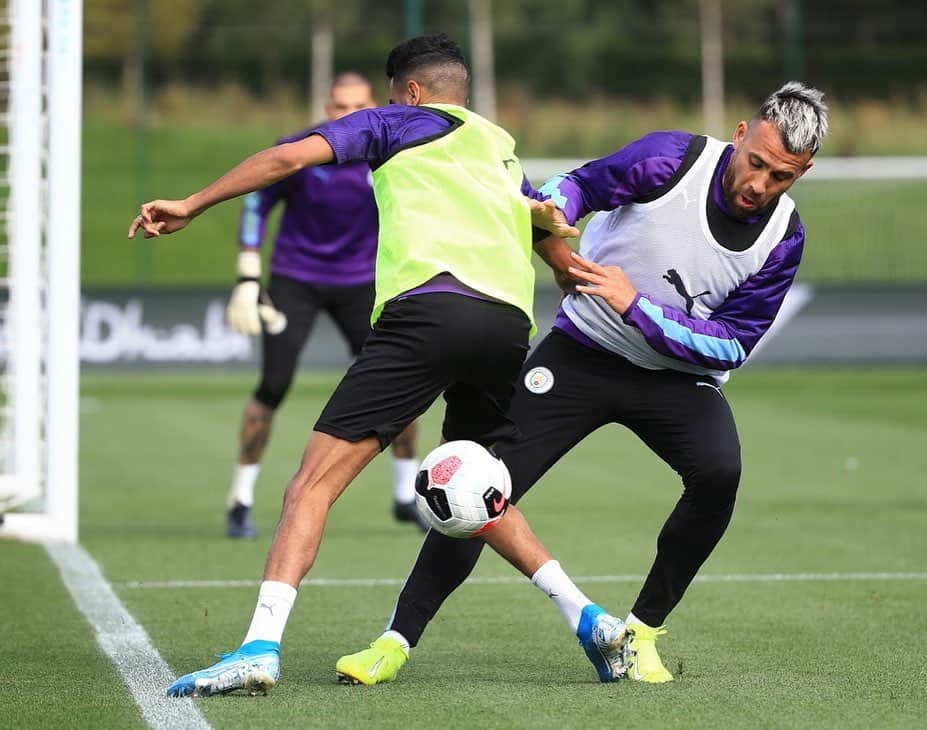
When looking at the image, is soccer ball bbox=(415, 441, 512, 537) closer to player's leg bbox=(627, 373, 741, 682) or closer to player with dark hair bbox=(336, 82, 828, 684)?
player with dark hair bbox=(336, 82, 828, 684)

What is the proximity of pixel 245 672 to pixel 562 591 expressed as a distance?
115 cm

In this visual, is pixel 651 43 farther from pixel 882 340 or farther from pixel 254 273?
pixel 254 273

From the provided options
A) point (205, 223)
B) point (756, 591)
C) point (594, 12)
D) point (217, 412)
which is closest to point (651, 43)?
point (594, 12)

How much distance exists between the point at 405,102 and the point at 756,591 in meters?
3.11

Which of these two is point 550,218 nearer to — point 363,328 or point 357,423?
point 357,423

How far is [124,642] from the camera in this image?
20.6ft

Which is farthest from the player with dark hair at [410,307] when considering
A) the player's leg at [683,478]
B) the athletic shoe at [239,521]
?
the athletic shoe at [239,521]

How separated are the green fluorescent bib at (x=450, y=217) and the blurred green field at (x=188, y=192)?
63.9 feet

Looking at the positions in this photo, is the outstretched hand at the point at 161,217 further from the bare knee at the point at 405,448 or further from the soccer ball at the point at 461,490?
the bare knee at the point at 405,448

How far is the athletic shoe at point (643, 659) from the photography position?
558cm

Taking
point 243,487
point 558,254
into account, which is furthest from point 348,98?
point 558,254

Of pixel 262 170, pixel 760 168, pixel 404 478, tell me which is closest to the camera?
pixel 262 170

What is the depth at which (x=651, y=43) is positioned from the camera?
31094 millimetres

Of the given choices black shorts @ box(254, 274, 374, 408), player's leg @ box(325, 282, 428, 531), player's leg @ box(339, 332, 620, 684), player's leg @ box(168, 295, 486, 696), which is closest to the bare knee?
player's leg @ box(325, 282, 428, 531)
